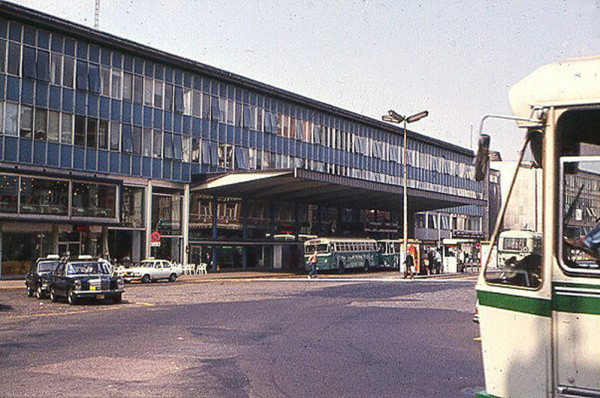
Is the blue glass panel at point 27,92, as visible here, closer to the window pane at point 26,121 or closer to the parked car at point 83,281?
the window pane at point 26,121

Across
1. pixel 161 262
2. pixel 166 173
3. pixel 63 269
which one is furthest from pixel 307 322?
pixel 166 173

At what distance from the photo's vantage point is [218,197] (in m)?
60.1

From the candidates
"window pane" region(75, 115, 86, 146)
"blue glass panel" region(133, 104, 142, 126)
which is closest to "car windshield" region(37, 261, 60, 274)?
"window pane" region(75, 115, 86, 146)

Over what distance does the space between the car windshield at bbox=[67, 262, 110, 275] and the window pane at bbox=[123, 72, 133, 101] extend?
27.7 metres

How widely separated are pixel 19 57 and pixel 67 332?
1287 inches

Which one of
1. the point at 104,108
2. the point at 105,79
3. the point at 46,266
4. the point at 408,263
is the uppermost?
the point at 105,79

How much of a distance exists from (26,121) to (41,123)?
112 cm

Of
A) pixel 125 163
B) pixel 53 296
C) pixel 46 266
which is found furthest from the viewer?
pixel 125 163

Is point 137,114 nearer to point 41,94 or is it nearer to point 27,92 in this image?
point 41,94

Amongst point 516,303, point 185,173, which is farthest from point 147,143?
point 516,303

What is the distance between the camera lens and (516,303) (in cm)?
644

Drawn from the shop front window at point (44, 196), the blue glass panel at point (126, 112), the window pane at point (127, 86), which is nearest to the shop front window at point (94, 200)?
the shop front window at point (44, 196)

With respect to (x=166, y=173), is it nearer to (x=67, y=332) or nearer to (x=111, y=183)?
(x=111, y=183)

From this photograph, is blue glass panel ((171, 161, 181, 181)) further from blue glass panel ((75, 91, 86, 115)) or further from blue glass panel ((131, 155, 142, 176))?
blue glass panel ((75, 91, 86, 115))
